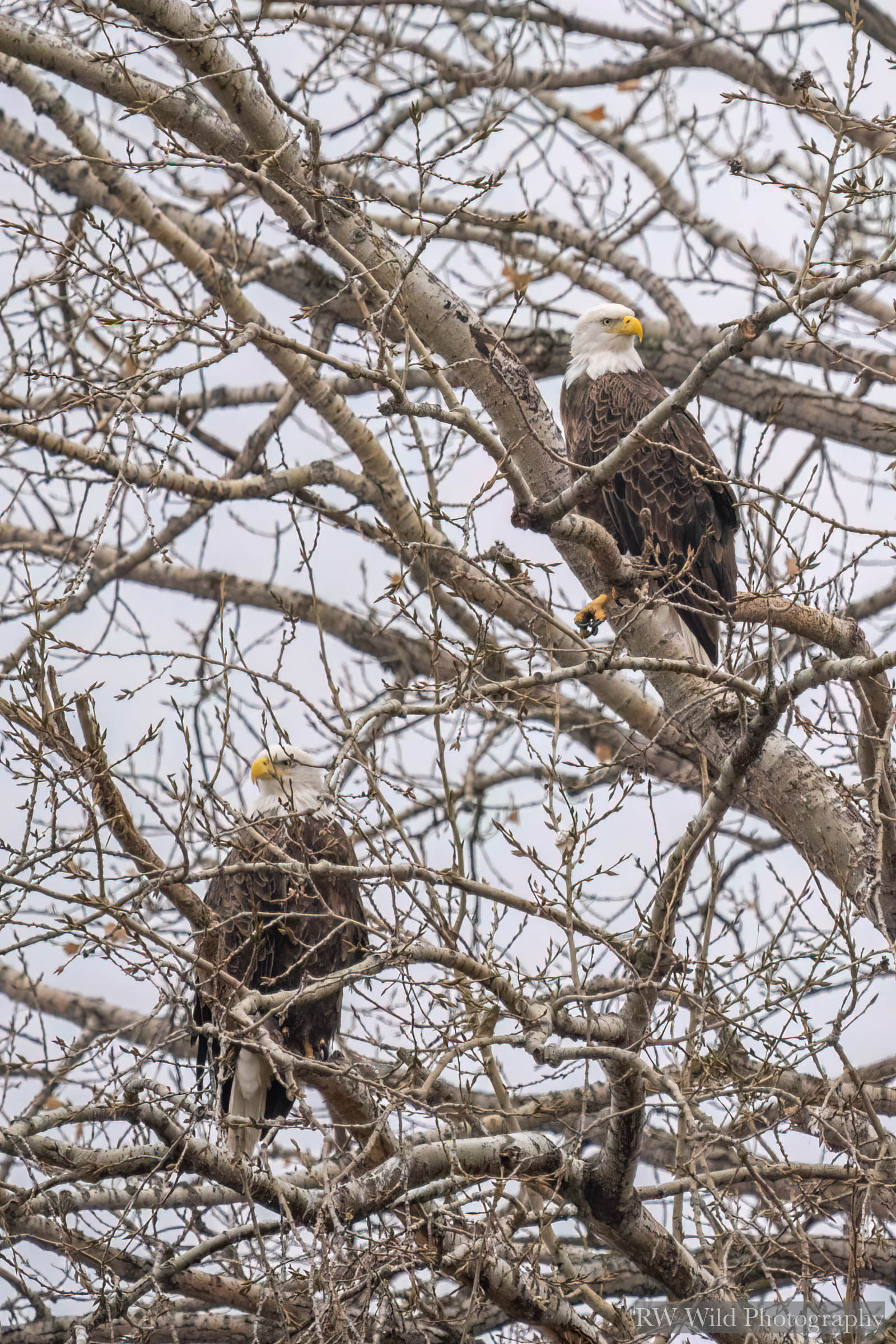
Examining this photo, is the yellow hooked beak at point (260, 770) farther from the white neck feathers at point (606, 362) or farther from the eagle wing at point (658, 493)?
the white neck feathers at point (606, 362)

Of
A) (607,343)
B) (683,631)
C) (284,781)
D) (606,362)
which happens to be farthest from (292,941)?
(607,343)

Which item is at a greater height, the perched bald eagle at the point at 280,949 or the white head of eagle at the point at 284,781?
the white head of eagle at the point at 284,781

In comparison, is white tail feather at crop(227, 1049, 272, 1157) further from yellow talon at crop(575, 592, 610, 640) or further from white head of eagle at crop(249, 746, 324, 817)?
yellow talon at crop(575, 592, 610, 640)

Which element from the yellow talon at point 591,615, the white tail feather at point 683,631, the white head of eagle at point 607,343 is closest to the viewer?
the yellow talon at point 591,615

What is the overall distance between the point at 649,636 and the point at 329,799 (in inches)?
61.6

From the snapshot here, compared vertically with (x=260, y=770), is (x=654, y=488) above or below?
above

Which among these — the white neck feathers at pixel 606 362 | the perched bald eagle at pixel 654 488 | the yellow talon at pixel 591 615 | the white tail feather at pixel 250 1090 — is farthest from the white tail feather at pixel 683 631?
the white tail feather at pixel 250 1090

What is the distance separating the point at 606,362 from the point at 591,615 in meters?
1.58

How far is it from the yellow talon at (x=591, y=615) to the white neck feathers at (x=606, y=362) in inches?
55.0

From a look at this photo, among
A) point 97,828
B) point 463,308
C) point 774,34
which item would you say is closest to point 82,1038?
point 97,828

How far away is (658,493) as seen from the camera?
5137mm

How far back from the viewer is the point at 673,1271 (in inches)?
132

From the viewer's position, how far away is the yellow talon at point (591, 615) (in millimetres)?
4359

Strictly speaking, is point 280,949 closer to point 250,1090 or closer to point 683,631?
point 250,1090
